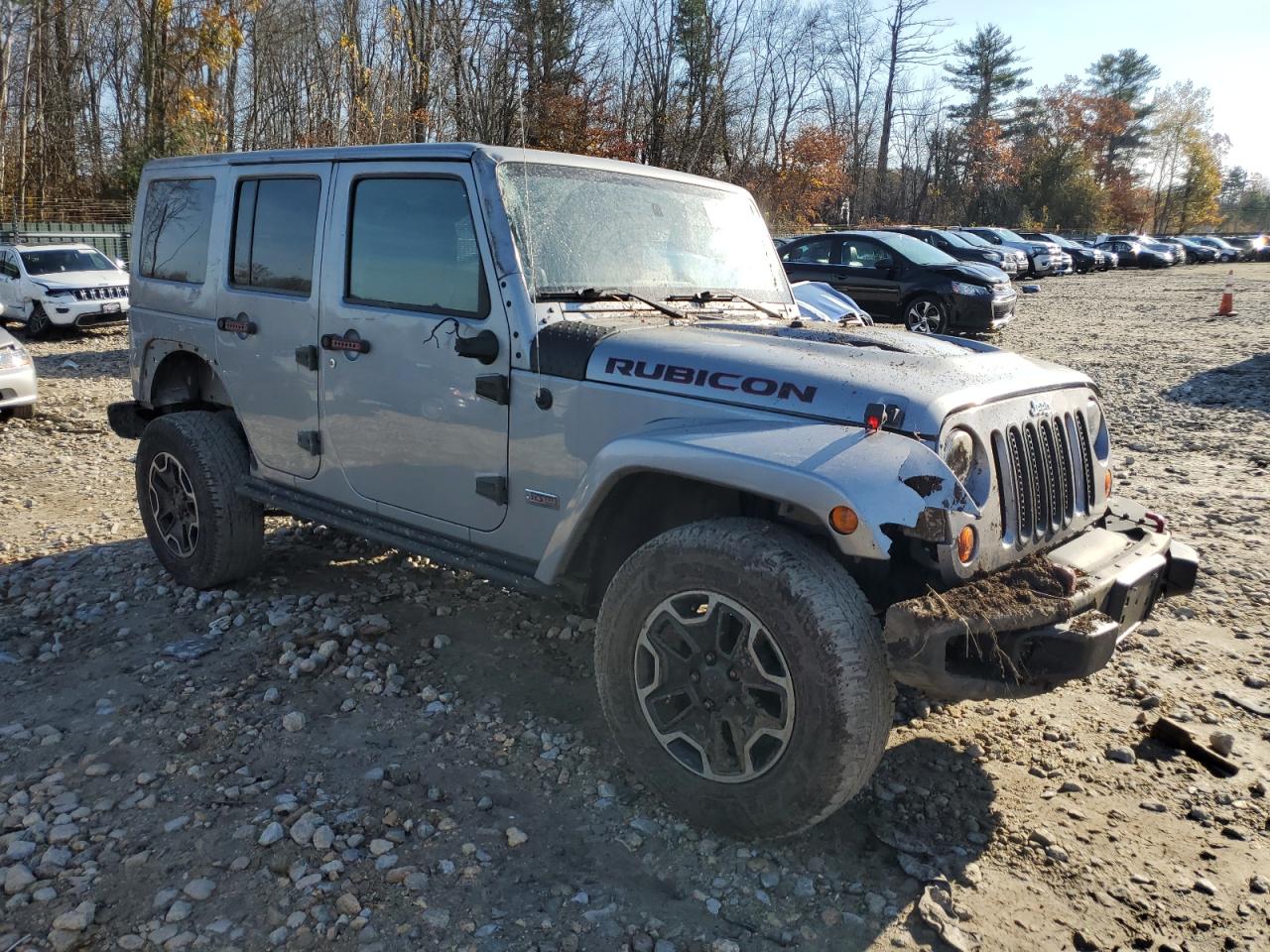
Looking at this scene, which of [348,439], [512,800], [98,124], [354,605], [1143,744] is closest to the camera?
[512,800]

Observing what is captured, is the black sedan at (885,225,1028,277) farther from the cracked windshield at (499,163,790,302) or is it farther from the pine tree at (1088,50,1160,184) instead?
the pine tree at (1088,50,1160,184)

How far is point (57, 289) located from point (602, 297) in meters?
14.4

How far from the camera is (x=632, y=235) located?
375 cm

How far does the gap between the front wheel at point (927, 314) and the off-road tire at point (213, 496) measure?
435 inches

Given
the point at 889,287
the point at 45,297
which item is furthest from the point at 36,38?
the point at 889,287

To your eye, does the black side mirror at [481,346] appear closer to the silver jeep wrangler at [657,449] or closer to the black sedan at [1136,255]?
the silver jeep wrangler at [657,449]

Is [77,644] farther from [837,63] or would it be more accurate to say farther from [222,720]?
[837,63]

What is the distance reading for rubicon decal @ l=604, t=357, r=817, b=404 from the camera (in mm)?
2865

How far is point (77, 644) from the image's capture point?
167 inches

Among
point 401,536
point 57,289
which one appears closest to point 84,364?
point 57,289

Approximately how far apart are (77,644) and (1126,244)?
4275 centimetres

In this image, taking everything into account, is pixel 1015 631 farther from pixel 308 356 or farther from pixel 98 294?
pixel 98 294

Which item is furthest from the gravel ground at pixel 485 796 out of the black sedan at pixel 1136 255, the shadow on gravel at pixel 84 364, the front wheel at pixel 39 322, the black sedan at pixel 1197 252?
the black sedan at pixel 1197 252

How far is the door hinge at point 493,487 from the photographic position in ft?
11.3
